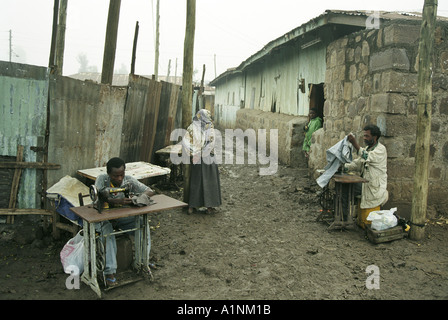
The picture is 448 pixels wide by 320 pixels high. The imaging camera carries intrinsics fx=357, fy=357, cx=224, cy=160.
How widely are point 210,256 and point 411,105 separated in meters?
4.09

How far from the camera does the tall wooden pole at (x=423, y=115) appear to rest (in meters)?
5.07

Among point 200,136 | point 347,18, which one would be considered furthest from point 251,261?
point 347,18

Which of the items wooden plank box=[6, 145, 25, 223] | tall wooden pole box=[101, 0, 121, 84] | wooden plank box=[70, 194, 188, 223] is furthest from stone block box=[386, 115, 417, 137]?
wooden plank box=[6, 145, 25, 223]

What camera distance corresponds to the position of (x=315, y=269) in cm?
457

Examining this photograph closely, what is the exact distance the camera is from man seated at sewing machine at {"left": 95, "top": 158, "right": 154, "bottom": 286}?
386cm

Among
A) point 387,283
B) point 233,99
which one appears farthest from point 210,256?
point 233,99

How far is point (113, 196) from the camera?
159 inches

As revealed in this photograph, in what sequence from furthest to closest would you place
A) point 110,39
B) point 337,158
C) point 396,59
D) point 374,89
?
point 110,39
point 374,89
point 337,158
point 396,59

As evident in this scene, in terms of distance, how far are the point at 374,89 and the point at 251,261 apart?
3.76m

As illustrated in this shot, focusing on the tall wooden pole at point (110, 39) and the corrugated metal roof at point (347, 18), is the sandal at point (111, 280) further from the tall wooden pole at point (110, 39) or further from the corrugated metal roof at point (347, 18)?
the corrugated metal roof at point (347, 18)

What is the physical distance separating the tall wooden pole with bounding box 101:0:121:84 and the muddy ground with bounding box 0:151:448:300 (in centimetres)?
299

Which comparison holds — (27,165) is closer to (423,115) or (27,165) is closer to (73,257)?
(73,257)

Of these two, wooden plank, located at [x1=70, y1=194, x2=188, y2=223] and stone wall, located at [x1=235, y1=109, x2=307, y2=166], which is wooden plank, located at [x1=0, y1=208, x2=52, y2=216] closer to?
wooden plank, located at [x1=70, y1=194, x2=188, y2=223]
